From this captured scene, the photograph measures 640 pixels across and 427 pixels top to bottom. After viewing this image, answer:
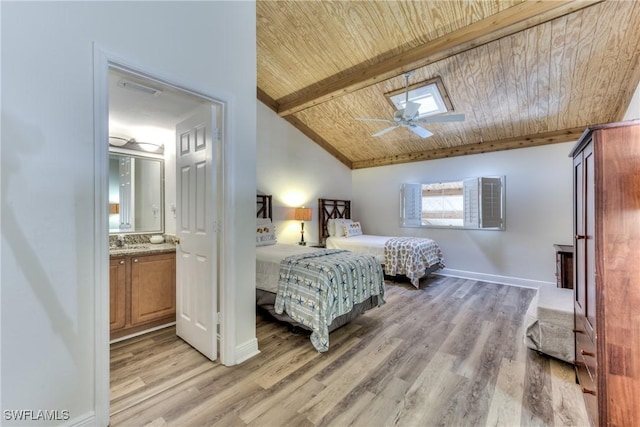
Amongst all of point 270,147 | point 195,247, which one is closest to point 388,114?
point 270,147

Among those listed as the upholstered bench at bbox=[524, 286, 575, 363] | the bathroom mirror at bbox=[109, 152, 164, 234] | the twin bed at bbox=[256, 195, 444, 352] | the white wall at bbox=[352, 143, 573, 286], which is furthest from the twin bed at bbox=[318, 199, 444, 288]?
the bathroom mirror at bbox=[109, 152, 164, 234]

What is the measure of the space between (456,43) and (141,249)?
4.12m

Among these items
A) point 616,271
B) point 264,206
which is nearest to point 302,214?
point 264,206

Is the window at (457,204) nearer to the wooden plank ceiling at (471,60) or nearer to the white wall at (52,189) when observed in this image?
the wooden plank ceiling at (471,60)

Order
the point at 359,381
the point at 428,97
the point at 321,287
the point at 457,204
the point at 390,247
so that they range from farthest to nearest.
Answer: the point at 457,204, the point at 390,247, the point at 428,97, the point at 321,287, the point at 359,381

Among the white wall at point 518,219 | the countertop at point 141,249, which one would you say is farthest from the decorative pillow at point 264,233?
the white wall at point 518,219

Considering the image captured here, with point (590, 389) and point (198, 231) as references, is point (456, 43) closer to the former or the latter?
point (590, 389)

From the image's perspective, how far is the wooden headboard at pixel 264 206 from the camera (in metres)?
4.77

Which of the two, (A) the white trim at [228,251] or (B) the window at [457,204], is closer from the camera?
(A) the white trim at [228,251]

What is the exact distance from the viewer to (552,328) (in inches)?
88.4

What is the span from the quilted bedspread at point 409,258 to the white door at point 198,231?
3.19 metres

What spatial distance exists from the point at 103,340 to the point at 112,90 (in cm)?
202

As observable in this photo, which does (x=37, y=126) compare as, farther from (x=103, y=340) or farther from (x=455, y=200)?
(x=455, y=200)

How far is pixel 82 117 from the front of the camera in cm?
147
